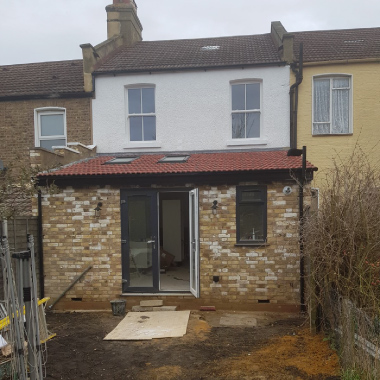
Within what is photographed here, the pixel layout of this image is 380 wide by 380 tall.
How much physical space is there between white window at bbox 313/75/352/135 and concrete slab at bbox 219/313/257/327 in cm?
597

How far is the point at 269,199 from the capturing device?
770 cm

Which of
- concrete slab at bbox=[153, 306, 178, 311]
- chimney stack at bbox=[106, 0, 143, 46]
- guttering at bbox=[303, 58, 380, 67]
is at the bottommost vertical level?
concrete slab at bbox=[153, 306, 178, 311]

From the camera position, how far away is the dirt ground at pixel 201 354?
4.91 meters

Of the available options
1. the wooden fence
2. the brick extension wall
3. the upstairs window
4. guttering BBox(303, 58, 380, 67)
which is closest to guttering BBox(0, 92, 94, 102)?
the upstairs window

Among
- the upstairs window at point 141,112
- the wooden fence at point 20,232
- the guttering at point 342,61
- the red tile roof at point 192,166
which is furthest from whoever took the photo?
the upstairs window at point 141,112

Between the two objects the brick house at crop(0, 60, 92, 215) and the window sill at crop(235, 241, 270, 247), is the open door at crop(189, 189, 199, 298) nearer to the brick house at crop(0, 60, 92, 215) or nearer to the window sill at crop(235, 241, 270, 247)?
the window sill at crop(235, 241, 270, 247)

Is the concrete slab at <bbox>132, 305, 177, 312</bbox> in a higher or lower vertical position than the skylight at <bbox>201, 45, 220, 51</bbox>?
lower

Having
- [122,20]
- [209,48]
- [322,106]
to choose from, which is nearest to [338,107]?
[322,106]

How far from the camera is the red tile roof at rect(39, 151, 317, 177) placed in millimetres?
7648

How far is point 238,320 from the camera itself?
7191 mm

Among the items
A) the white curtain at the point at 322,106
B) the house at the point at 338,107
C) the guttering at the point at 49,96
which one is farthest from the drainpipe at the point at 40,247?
the white curtain at the point at 322,106

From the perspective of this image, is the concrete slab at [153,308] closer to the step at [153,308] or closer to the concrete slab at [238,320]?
the step at [153,308]

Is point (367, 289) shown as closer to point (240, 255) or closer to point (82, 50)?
point (240, 255)

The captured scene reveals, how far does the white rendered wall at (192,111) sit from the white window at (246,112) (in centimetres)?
22
